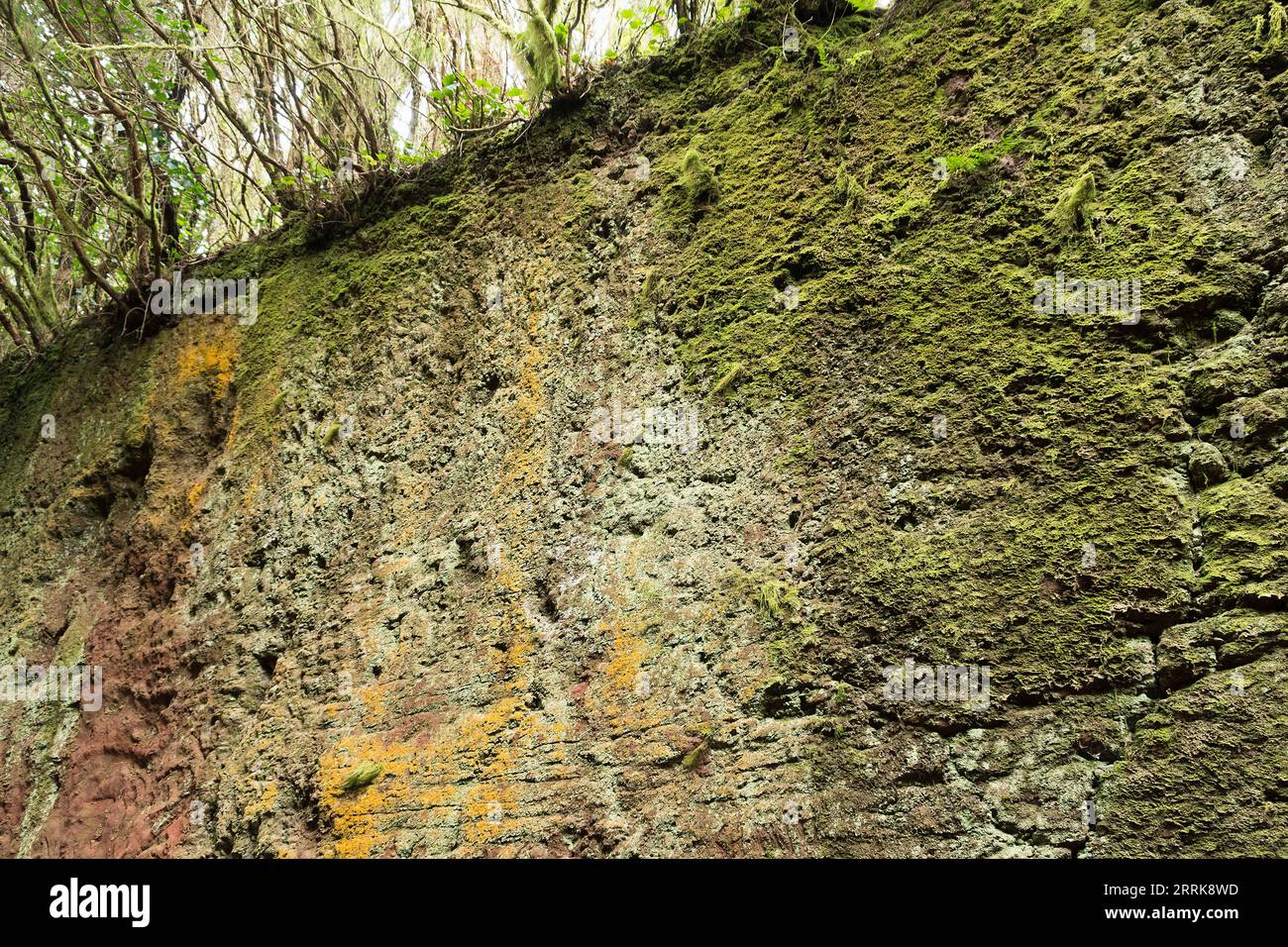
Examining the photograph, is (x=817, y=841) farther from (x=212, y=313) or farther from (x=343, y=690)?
(x=212, y=313)

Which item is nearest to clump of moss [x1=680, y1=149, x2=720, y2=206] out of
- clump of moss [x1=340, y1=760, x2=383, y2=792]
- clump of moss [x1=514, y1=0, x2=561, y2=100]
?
clump of moss [x1=514, y1=0, x2=561, y2=100]

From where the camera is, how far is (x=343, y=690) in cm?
418

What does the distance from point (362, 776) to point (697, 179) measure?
3.04m

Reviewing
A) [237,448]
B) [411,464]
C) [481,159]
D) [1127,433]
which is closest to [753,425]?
[1127,433]

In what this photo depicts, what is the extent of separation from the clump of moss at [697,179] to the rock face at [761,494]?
0.10 ft

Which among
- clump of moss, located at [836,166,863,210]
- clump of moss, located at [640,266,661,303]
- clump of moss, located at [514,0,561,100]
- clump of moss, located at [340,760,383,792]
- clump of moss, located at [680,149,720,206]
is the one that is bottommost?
clump of moss, located at [340,760,383,792]

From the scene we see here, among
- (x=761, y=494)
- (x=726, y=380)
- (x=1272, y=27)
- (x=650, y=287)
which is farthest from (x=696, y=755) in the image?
(x=1272, y=27)

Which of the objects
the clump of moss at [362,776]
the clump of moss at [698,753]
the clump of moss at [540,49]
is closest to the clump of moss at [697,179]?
the clump of moss at [540,49]

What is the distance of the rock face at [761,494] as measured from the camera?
2775 millimetres

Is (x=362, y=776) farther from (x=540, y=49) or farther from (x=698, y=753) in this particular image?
(x=540, y=49)

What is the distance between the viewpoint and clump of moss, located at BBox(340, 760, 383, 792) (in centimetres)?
384

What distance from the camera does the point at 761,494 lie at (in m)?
3.57

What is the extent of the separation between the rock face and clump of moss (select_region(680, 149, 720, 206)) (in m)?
0.03

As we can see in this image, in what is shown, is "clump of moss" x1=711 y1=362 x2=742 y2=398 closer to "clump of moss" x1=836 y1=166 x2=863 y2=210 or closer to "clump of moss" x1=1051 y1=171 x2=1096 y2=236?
"clump of moss" x1=836 y1=166 x2=863 y2=210
